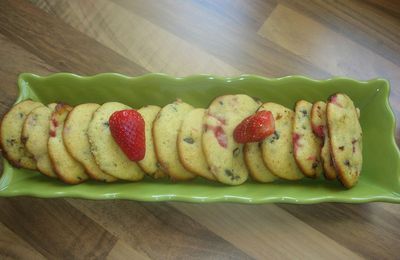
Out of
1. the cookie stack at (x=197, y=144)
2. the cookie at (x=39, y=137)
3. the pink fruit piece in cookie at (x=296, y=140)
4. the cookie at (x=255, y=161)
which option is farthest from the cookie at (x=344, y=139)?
the cookie at (x=39, y=137)

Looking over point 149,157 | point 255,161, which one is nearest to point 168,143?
point 149,157

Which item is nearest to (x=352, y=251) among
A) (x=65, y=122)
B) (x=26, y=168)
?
Result: (x=65, y=122)

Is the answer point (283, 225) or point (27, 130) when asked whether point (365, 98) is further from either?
point (27, 130)

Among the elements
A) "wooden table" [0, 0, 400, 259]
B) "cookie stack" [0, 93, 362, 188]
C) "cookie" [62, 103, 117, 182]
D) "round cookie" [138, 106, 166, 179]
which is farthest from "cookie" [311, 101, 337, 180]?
"cookie" [62, 103, 117, 182]

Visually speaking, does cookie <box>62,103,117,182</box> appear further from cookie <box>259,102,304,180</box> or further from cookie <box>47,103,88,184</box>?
cookie <box>259,102,304,180</box>

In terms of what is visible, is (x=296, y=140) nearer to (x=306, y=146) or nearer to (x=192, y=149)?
(x=306, y=146)

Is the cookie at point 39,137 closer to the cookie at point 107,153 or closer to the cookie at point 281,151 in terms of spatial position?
the cookie at point 107,153
